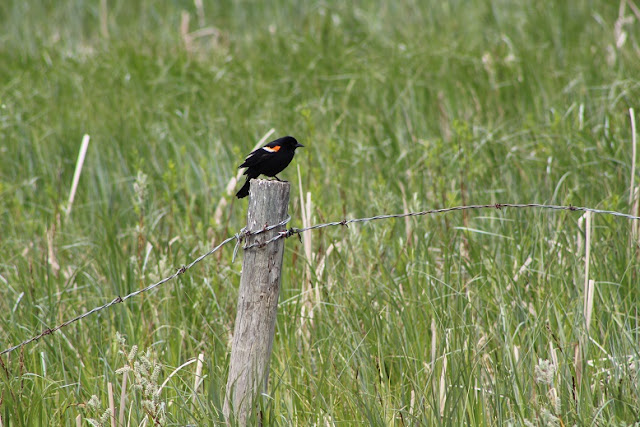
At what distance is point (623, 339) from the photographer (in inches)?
97.2

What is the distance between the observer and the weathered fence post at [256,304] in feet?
7.36

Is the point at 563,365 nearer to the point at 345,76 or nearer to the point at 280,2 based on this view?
the point at 345,76

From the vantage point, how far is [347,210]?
4395 mm

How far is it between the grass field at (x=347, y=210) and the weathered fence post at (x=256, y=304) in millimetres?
133

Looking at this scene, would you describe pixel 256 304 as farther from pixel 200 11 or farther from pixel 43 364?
pixel 200 11

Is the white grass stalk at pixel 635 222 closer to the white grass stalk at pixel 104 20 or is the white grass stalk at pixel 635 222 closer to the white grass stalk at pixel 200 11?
the white grass stalk at pixel 200 11

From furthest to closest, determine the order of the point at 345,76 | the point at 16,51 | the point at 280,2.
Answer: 1. the point at 280,2
2. the point at 16,51
3. the point at 345,76

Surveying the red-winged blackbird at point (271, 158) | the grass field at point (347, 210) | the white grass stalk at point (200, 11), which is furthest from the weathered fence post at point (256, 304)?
the white grass stalk at point (200, 11)

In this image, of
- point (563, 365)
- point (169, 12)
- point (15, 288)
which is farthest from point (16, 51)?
point (563, 365)

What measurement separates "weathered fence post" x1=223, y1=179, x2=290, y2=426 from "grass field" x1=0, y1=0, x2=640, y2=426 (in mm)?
133

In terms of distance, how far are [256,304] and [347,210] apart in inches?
86.2

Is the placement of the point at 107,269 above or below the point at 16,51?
below

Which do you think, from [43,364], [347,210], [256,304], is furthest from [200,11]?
[256,304]

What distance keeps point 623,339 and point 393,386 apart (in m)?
0.94
